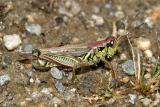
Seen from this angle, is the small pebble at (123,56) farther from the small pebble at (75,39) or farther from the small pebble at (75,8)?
the small pebble at (75,8)

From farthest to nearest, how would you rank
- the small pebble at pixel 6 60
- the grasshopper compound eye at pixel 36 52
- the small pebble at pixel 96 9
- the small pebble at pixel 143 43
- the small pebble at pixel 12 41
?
the small pebble at pixel 96 9 < the small pebble at pixel 143 43 < the small pebble at pixel 12 41 < the small pebble at pixel 6 60 < the grasshopper compound eye at pixel 36 52

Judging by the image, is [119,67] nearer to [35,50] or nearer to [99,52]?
[99,52]

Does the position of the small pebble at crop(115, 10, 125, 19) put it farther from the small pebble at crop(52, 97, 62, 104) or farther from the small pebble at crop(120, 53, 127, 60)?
the small pebble at crop(52, 97, 62, 104)

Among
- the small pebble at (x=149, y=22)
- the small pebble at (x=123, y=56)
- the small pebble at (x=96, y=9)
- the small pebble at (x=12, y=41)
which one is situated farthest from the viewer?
the small pebble at (x=96, y=9)

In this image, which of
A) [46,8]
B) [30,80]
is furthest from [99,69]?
[46,8]

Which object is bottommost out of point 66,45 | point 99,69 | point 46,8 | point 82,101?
point 82,101

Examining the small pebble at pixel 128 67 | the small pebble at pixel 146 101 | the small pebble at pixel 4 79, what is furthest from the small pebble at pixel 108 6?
the small pebble at pixel 4 79

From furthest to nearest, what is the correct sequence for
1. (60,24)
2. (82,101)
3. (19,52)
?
(60,24) < (19,52) < (82,101)
